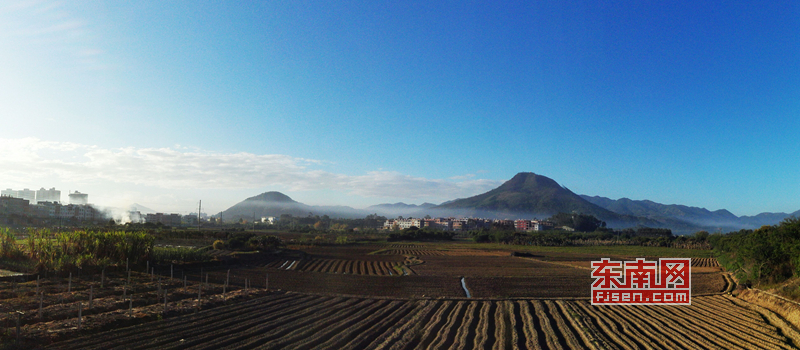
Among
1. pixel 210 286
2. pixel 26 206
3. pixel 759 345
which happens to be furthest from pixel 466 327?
pixel 26 206

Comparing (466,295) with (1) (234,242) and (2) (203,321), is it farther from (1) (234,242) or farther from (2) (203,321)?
(1) (234,242)

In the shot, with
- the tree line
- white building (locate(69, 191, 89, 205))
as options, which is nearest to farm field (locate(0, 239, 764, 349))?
the tree line

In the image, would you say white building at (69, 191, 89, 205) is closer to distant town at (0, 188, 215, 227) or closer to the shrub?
distant town at (0, 188, 215, 227)

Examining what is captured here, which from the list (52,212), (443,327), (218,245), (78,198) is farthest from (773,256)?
(78,198)

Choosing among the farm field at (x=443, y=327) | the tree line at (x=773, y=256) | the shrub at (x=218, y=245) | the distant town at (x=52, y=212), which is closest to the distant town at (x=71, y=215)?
the distant town at (x=52, y=212)

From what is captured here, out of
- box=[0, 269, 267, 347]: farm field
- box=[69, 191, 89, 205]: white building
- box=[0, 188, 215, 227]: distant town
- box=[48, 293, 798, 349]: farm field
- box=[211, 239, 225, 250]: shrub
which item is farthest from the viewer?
box=[69, 191, 89, 205]: white building

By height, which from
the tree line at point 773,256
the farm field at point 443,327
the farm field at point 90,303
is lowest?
the farm field at point 443,327

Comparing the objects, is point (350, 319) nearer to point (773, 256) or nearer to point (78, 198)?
point (773, 256)

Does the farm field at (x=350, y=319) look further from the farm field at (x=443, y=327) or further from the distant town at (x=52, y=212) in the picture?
the distant town at (x=52, y=212)
